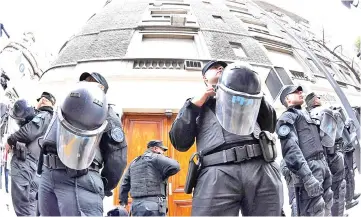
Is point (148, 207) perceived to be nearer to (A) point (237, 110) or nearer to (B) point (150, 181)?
(B) point (150, 181)

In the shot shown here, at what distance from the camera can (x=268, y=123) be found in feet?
9.98

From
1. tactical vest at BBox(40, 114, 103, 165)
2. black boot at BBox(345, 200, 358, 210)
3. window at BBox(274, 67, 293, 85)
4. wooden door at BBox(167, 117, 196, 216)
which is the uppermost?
tactical vest at BBox(40, 114, 103, 165)

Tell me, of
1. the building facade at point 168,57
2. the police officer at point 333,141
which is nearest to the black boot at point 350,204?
the police officer at point 333,141

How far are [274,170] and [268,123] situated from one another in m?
0.33

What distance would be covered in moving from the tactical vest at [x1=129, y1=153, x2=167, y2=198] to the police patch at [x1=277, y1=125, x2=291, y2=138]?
6.30 feet

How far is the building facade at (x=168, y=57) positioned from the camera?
10.6 m

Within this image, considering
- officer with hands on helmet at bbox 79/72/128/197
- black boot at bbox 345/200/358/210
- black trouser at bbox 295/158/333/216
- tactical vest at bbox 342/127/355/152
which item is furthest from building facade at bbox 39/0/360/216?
officer with hands on helmet at bbox 79/72/128/197

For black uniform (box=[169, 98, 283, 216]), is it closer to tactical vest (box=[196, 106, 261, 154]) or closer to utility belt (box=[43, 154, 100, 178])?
tactical vest (box=[196, 106, 261, 154])

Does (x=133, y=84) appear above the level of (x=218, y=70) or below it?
below

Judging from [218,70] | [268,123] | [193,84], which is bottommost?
[193,84]

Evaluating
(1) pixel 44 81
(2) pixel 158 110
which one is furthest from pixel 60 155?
(1) pixel 44 81

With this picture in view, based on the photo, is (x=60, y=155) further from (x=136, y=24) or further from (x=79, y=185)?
(x=136, y=24)

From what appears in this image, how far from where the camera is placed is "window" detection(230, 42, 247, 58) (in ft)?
44.9

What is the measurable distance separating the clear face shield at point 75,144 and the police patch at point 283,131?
6.39ft
